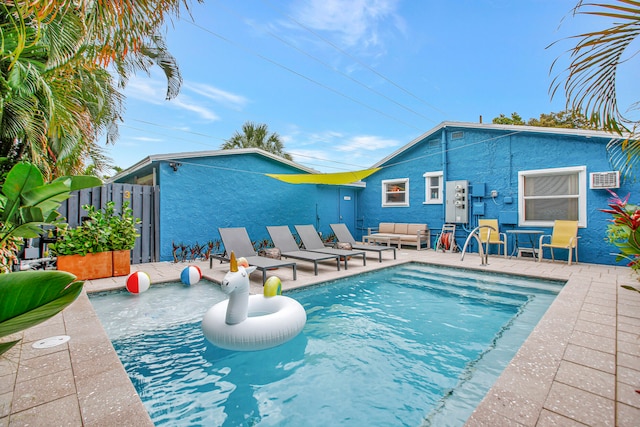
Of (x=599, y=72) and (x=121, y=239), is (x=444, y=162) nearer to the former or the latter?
(x=599, y=72)

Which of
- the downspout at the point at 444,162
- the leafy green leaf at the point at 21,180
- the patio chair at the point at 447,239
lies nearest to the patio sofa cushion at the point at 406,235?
the patio chair at the point at 447,239

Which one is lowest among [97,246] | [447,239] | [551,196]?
[447,239]

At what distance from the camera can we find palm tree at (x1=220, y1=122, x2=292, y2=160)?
20.3 metres

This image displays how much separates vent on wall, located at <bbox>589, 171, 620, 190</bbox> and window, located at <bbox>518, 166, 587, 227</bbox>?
31cm

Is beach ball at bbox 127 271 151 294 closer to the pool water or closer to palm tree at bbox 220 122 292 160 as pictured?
the pool water

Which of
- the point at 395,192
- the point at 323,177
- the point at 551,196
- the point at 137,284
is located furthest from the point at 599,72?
the point at 395,192

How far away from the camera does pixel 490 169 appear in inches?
390

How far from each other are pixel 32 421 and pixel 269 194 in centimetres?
929

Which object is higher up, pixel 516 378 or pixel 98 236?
pixel 98 236

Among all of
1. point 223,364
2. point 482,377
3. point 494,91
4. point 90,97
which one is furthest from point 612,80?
point 494,91

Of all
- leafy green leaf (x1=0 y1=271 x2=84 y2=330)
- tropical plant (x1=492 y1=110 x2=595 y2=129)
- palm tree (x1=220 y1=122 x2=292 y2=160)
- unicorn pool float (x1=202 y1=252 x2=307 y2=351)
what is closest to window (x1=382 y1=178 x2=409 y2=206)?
unicorn pool float (x1=202 y1=252 x2=307 y2=351)

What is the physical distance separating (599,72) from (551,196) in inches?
338

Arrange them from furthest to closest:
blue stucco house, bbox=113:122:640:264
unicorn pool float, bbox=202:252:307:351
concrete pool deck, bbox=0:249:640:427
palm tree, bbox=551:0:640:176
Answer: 1. blue stucco house, bbox=113:122:640:264
2. unicorn pool float, bbox=202:252:307:351
3. concrete pool deck, bbox=0:249:640:427
4. palm tree, bbox=551:0:640:176

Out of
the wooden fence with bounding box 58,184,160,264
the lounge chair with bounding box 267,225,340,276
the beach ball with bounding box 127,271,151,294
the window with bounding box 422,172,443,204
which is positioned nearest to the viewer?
the beach ball with bounding box 127,271,151,294
